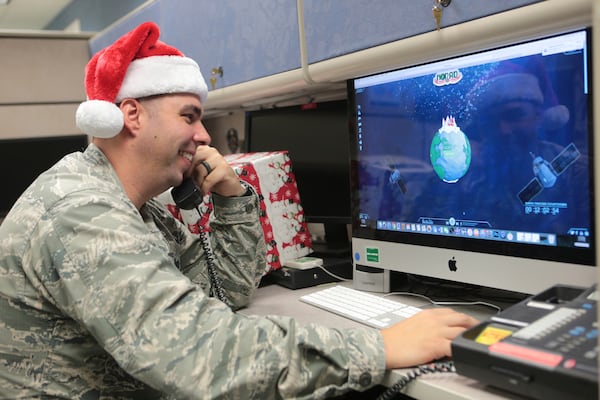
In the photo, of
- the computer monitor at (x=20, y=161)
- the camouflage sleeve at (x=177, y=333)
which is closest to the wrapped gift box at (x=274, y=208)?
the camouflage sleeve at (x=177, y=333)

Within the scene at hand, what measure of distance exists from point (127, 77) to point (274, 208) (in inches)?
24.4

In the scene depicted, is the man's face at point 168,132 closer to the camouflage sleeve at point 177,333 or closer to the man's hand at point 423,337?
the camouflage sleeve at point 177,333

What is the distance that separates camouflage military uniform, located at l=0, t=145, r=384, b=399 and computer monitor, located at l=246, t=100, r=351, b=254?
77 cm

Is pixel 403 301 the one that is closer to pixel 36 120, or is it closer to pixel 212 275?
pixel 212 275

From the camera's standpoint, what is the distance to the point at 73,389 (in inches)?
36.9

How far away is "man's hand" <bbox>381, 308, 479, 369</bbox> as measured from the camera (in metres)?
0.83

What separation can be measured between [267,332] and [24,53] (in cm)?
257

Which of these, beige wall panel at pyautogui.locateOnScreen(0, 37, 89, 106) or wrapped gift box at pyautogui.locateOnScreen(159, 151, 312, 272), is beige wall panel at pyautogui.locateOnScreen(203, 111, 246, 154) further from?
beige wall panel at pyautogui.locateOnScreen(0, 37, 89, 106)

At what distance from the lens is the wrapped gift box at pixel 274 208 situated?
1.49 meters

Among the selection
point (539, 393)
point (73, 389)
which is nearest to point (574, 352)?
point (539, 393)

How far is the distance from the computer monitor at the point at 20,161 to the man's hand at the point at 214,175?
5.72ft

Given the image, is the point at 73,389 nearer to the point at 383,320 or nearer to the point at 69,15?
the point at 383,320

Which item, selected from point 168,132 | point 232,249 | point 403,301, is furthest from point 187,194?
point 403,301

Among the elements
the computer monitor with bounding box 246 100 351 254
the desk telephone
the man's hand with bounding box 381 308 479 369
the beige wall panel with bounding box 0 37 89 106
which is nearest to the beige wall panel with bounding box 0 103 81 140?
the beige wall panel with bounding box 0 37 89 106
